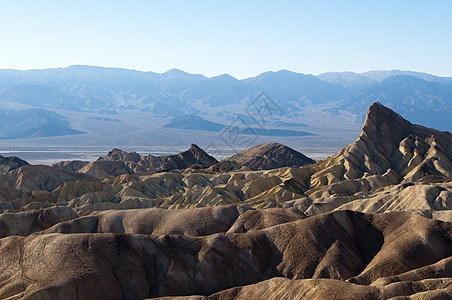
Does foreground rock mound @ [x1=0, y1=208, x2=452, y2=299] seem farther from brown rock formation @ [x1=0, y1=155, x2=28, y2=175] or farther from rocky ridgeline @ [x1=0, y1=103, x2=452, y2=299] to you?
brown rock formation @ [x1=0, y1=155, x2=28, y2=175]

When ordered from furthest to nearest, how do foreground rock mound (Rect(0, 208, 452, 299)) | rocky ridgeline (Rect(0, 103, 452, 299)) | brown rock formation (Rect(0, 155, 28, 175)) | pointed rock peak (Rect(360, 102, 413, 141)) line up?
brown rock formation (Rect(0, 155, 28, 175)) < pointed rock peak (Rect(360, 102, 413, 141)) < foreground rock mound (Rect(0, 208, 452, 299)) < rocky ridgeline (Rect(0, 103, 452, 299))

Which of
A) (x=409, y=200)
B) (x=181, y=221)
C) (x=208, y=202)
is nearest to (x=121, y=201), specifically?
(x=208, y=202)

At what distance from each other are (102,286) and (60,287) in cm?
405

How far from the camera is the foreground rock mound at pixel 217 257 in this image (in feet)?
177

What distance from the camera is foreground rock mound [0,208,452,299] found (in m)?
53.9

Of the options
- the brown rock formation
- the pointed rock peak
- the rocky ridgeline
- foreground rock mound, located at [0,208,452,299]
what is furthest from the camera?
the brown rock formation

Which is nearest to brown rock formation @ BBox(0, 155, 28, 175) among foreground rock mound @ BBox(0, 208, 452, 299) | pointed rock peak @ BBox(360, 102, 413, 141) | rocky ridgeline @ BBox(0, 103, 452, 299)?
rocky ridgeline @ BBox(0, 103, 452, 299)

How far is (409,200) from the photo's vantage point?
3570 inches

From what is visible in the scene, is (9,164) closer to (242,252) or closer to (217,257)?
(217,257)

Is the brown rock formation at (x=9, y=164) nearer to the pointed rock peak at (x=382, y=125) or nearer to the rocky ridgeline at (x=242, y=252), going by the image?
the rocky ridgeline at (x=242, y=252)

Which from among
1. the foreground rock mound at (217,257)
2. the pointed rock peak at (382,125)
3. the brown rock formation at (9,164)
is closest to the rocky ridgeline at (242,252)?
the foreground rock mound at (217,257)

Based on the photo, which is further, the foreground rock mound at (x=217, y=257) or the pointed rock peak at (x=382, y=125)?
the pointed rock peak at (x=382, y=125)

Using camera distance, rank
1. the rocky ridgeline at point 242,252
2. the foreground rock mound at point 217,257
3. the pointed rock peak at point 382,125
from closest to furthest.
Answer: the rocky ridgeline at point 242,252 → the foreground rock mound at point 217,257 → the pointed rock peak at point 382,125

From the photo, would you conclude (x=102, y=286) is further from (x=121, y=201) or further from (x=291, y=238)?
(x=121, y=201)
